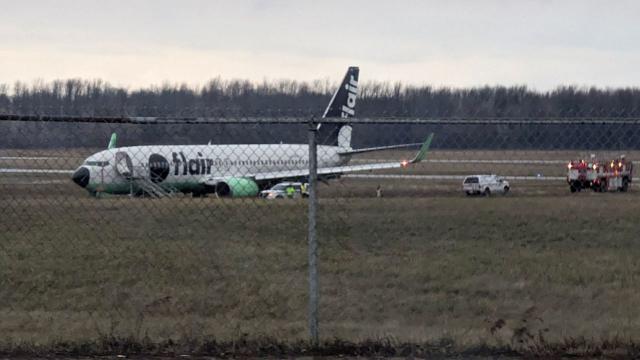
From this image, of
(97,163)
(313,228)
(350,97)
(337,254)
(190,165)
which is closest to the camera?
(313,228)

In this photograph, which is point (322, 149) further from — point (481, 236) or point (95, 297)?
point (95, 297)

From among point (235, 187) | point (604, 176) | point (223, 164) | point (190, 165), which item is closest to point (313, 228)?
point (604, 176)

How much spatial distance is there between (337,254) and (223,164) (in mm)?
23968

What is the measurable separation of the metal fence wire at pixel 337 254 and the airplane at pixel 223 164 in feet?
33.5

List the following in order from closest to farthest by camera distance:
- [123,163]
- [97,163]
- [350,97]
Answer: [123,163] → [97,163] → [350,97]

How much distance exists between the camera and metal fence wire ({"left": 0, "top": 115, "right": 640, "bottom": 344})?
1031cm

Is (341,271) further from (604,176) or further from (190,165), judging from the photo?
(190,165)

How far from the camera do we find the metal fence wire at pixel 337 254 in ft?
33.8

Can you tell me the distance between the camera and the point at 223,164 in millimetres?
40938

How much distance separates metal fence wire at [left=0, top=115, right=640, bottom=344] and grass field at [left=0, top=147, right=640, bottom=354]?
0.05m

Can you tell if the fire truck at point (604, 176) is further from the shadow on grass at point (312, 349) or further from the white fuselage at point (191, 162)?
→ the shadow on grass at point (312, 349)

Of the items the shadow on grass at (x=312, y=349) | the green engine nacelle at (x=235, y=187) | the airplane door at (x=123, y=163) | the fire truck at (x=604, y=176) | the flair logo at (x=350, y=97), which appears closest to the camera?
the shadow on grass at (x=312, y=349)

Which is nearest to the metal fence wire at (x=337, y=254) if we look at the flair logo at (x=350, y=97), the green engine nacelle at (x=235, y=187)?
A: the green engine nacelle at (x=235, y=187)

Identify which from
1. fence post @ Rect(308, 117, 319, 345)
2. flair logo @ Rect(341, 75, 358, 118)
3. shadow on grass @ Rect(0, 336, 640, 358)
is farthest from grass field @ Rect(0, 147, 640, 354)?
flair logo @ Rect(341, 75, 358, 118)
